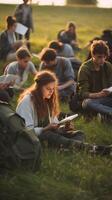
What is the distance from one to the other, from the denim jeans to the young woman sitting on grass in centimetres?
172

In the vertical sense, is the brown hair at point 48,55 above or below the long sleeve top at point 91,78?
above

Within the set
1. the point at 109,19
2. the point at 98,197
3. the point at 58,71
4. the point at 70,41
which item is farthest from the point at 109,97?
the point at 109,19

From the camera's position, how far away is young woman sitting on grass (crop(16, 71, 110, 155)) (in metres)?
8.87

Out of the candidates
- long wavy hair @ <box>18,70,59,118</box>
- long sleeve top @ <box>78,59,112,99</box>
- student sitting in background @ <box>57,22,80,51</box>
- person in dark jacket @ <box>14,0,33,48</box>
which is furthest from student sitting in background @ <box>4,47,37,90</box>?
person in dark jacket @ <box>14,0,33,48</box>

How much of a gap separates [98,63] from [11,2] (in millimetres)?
30650

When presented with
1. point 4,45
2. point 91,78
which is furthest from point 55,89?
point 4,45

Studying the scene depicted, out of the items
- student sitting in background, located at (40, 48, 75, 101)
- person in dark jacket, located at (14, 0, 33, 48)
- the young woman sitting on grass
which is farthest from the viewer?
person in dark jacket, located at (14, 0, 33, 48)

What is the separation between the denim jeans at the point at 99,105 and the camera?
1077cm

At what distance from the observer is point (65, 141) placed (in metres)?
8.91

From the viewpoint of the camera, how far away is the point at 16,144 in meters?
7.70

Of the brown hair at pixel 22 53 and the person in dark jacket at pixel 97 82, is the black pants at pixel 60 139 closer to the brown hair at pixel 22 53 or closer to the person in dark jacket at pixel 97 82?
the person in dark jacket at pixel 97 82

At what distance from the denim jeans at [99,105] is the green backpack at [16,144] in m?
3.06

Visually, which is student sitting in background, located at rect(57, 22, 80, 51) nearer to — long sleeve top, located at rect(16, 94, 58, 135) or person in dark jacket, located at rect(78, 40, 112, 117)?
person in dark jacket, located at rect(78, 40, 112, 117)

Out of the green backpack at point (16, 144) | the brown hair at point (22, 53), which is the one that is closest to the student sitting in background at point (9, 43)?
the brown hair at point (22, 53)
